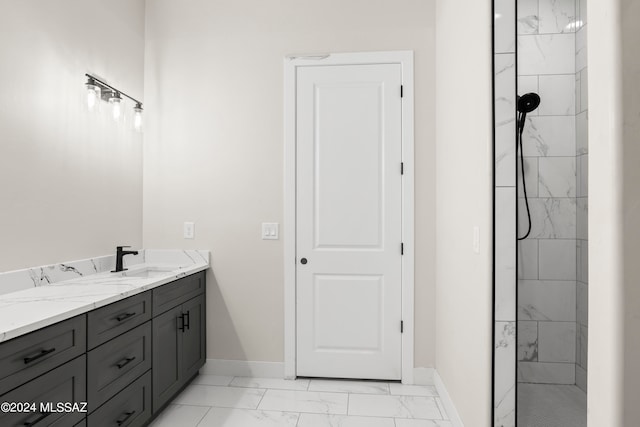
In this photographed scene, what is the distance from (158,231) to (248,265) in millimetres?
746

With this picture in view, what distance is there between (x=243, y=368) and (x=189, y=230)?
1.11m

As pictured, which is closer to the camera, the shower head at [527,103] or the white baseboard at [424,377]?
the shower head at [527,103]

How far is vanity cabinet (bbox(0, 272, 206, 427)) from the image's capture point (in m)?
1.37

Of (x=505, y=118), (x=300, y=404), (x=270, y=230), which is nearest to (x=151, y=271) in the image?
(x=270, y=230)

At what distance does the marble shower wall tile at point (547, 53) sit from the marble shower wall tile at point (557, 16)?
4cm

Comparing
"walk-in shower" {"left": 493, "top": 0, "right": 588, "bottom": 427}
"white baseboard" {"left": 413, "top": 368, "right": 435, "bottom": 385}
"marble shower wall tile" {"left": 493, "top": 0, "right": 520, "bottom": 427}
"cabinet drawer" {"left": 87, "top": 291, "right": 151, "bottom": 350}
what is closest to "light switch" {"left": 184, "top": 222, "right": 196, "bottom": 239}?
"cabinet drawer" {"left": 87, "top": 291, "right": 151, "bottom": 350}

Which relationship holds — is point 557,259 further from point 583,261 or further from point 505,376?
point 505,376

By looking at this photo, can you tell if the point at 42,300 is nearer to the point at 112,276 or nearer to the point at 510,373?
the point at 112,276

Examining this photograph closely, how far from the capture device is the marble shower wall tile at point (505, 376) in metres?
1.68

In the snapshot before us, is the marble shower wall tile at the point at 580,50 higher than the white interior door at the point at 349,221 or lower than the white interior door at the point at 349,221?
higher

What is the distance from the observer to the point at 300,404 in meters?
2.52

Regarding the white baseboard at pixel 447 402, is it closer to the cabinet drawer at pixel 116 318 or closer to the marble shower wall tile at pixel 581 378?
the marble shower wall tile at pixel 581 378

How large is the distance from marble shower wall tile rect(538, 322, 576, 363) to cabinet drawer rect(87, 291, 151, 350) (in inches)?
100

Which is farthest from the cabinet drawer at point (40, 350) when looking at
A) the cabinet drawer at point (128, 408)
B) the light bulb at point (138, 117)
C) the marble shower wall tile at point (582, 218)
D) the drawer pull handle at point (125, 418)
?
the marble shower wall tile at point (582, 218)
